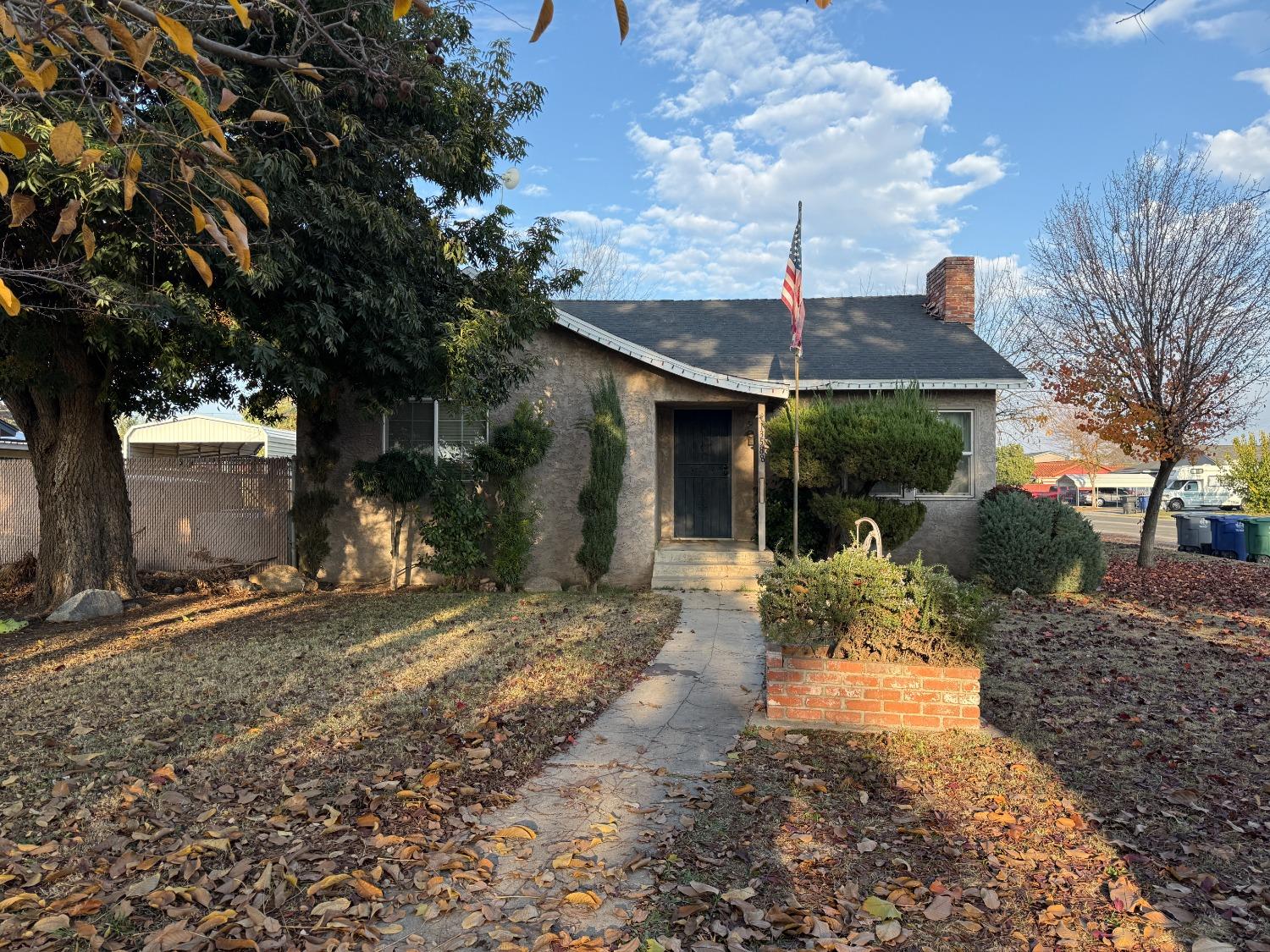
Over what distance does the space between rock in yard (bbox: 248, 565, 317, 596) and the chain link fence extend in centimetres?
121

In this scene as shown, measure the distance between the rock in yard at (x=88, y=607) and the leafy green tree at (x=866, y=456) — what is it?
8.39 metres

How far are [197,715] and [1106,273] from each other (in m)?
14.2

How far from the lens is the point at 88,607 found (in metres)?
8.83

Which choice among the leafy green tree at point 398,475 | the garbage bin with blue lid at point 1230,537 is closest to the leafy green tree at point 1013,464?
the garbage bin with blue lid at point 1230,537

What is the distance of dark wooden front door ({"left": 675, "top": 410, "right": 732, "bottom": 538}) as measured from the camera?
1289cm

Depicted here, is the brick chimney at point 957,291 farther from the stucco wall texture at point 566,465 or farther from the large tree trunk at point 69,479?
the large tree trunk at point 69,479

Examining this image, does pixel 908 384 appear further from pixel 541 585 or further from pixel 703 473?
pixel 541 585

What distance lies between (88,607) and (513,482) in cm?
504

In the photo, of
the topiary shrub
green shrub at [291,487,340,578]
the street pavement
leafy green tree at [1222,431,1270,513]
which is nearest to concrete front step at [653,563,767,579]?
the topiary shrub

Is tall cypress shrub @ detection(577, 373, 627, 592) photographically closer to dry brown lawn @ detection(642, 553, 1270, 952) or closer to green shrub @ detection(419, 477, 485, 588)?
green shrub @ detection(419, 477, 485, 588)

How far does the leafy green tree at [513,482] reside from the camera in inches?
414

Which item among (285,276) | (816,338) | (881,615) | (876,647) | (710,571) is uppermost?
(816,338)

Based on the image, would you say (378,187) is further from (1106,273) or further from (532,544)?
(1106,273)

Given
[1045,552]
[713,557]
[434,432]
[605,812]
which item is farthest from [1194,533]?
[605,812]
